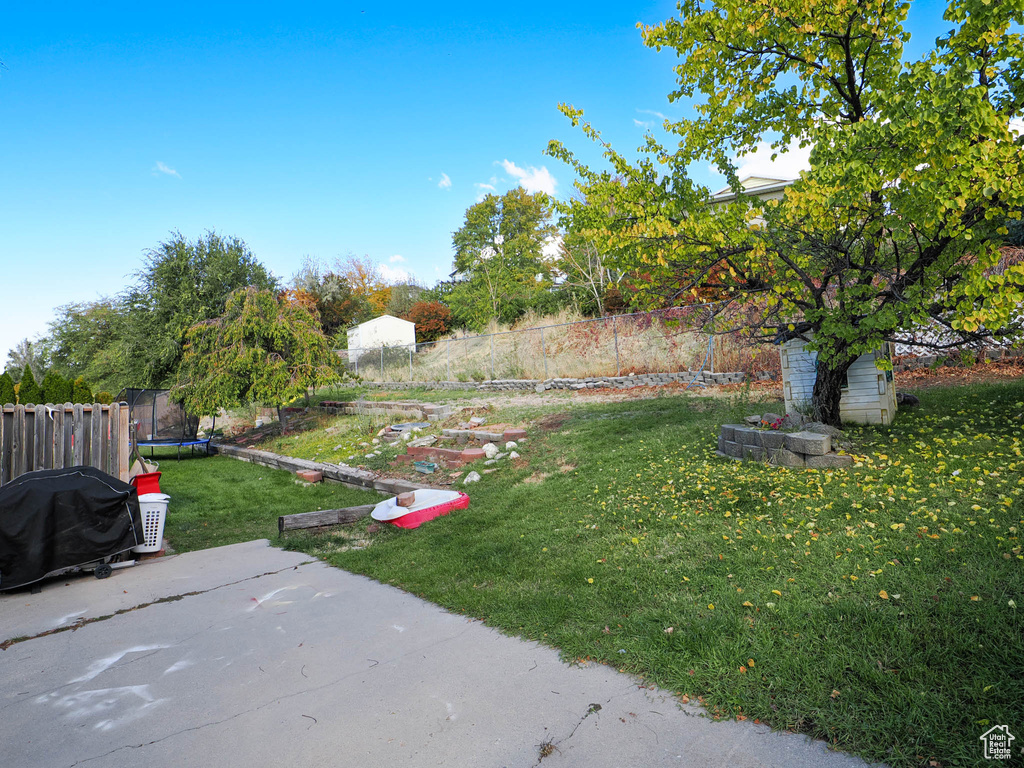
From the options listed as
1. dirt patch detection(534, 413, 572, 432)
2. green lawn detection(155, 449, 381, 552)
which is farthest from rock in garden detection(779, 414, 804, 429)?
green lawn detection(155, 449, 381, 552)

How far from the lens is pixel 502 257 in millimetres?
35594

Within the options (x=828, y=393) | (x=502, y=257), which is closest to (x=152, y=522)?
(x=828, y=393)

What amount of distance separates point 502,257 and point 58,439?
3085cm

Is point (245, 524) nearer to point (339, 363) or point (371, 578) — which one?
point (371, 578)

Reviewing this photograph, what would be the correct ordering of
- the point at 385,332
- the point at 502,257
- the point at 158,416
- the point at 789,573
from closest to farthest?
the point at 789,573, the point at 158,416, the point at 385,332, the point at 502,257

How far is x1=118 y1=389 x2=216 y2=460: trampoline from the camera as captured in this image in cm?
1487

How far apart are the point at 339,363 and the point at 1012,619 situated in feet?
46.4

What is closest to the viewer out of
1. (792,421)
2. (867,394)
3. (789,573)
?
(789,573)

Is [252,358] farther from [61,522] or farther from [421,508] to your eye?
[421,508]

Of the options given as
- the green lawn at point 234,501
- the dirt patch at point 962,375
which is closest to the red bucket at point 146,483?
the green lawn at point 234,501

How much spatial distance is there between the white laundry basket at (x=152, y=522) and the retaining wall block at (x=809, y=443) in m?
6.55

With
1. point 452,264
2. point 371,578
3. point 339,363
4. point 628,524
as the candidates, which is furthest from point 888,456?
point 452,264

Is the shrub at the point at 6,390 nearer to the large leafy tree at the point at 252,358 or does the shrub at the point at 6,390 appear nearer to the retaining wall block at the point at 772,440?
the large leafy tree at the point at 252,358

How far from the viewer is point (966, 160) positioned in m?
4.02
